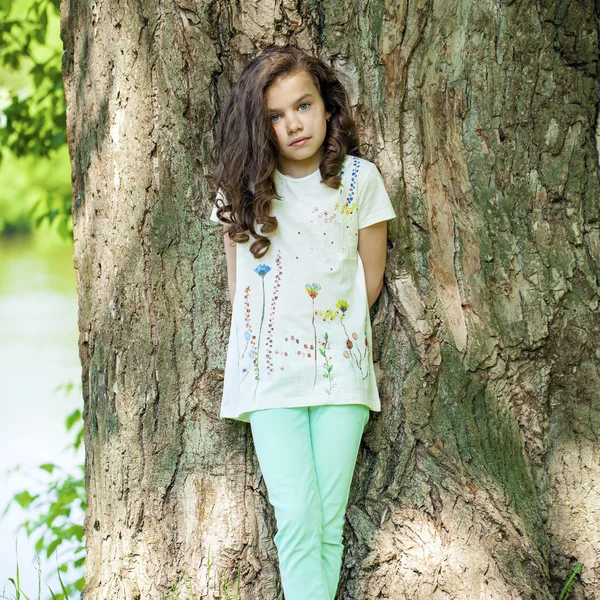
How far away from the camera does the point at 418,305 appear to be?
2551mm

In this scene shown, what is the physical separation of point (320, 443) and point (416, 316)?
513mm

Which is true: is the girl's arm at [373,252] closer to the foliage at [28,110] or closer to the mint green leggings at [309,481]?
the mint green leggings at [309,481]

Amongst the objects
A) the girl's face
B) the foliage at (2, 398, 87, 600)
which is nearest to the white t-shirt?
the girl's face

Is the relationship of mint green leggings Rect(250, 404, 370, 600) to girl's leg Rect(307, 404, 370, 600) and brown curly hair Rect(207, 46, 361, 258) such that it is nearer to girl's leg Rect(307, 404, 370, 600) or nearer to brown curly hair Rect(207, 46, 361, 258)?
girl's leg Rect(307, 404, 370, 600)

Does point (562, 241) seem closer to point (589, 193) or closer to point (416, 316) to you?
point (589, 193)

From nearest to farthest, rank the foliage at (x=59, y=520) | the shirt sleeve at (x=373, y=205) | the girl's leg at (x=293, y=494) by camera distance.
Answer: the girl's leg at (x=293, y=494) → the shirt sleeve at (x=373, y=205) → the foliage at (x=59, y=520)

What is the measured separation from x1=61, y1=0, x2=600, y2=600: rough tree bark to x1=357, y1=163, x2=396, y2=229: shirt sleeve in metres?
0.07

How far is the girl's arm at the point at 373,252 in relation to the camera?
250cm

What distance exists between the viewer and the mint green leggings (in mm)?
2322

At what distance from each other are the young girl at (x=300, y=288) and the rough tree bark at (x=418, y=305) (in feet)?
0.40

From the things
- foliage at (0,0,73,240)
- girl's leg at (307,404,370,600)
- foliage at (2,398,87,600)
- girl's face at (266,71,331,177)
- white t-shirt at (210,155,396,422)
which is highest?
foliage at (0,0,73,240)

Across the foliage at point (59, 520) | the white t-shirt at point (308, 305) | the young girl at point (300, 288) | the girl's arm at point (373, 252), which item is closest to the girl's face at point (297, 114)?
the young girl at point (300, 288)

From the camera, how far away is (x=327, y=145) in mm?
2479

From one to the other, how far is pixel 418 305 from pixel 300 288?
0.40 meters
